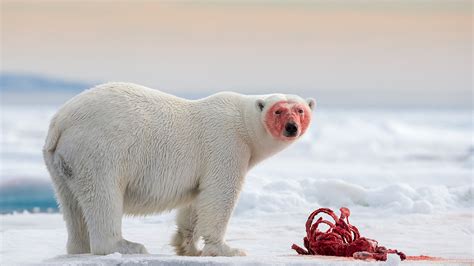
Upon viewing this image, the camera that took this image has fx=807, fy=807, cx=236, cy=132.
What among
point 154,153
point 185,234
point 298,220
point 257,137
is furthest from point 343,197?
point 154,153

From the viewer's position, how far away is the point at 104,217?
5887 millimetres

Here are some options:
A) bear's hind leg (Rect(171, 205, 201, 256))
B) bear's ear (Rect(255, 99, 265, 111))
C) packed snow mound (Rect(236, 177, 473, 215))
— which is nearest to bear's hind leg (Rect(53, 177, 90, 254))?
bear's hind leg (Rect(171, 205, 201, 256))

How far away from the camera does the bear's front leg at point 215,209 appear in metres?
Result: 6.27

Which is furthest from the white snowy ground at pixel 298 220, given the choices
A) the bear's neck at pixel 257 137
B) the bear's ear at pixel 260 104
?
the bear's ear at pixel 260 104

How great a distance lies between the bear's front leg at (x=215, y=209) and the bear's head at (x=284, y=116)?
1.63 ft

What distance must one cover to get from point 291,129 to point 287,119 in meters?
0.08

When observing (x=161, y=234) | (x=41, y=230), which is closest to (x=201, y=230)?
(x=161, y=234)

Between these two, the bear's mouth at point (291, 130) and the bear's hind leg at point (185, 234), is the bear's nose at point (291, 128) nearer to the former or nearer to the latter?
the bear's mouth at point (291, 130)

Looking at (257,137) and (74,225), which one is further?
(257,137)

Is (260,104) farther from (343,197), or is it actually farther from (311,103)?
(343,197)

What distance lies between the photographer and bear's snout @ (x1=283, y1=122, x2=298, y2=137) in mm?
6152

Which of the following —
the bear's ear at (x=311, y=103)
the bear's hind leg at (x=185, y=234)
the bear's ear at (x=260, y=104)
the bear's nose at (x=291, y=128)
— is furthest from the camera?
the bear's hind leg at (x=185, y=234)

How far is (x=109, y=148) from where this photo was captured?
5.88 m

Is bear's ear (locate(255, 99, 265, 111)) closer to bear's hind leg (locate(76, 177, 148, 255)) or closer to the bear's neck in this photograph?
the bear's neck
